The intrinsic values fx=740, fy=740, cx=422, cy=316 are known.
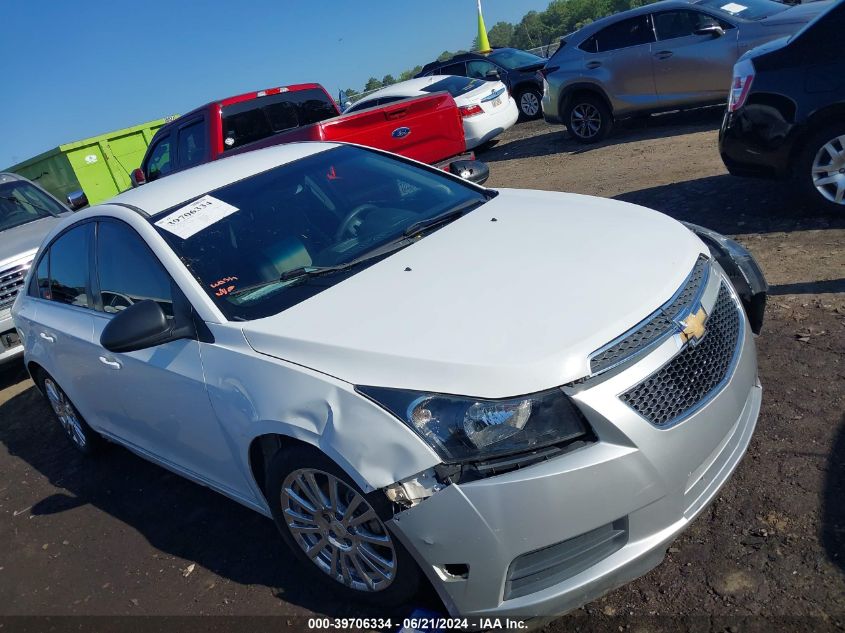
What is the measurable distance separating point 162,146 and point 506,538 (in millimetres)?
8755

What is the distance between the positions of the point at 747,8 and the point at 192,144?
23.9 ft

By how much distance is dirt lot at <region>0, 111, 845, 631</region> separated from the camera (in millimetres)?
2629

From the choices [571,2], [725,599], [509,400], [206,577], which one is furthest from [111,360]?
[571,2]

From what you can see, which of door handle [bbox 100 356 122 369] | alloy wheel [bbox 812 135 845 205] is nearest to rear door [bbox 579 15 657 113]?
alloy wheel [bbox 812 135 845 205]

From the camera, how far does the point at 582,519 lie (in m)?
2.32

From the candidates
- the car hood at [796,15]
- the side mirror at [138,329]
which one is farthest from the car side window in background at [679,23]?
the side mirror at [138,329]

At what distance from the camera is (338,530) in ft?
9.27

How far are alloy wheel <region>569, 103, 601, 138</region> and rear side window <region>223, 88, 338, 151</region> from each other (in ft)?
12.5

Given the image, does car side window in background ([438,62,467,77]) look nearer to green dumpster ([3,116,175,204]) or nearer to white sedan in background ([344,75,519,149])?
white sedan in background ([344,75,519,149])

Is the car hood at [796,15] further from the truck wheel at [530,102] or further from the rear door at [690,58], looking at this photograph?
the truck wheel at [530,102]

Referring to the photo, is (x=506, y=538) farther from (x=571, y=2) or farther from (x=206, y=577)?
(x=571, y=2)

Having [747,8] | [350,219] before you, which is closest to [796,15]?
[747,8]

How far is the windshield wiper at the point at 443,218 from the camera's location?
3.59 m

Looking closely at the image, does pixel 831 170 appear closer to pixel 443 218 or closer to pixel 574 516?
pixel 443 218
